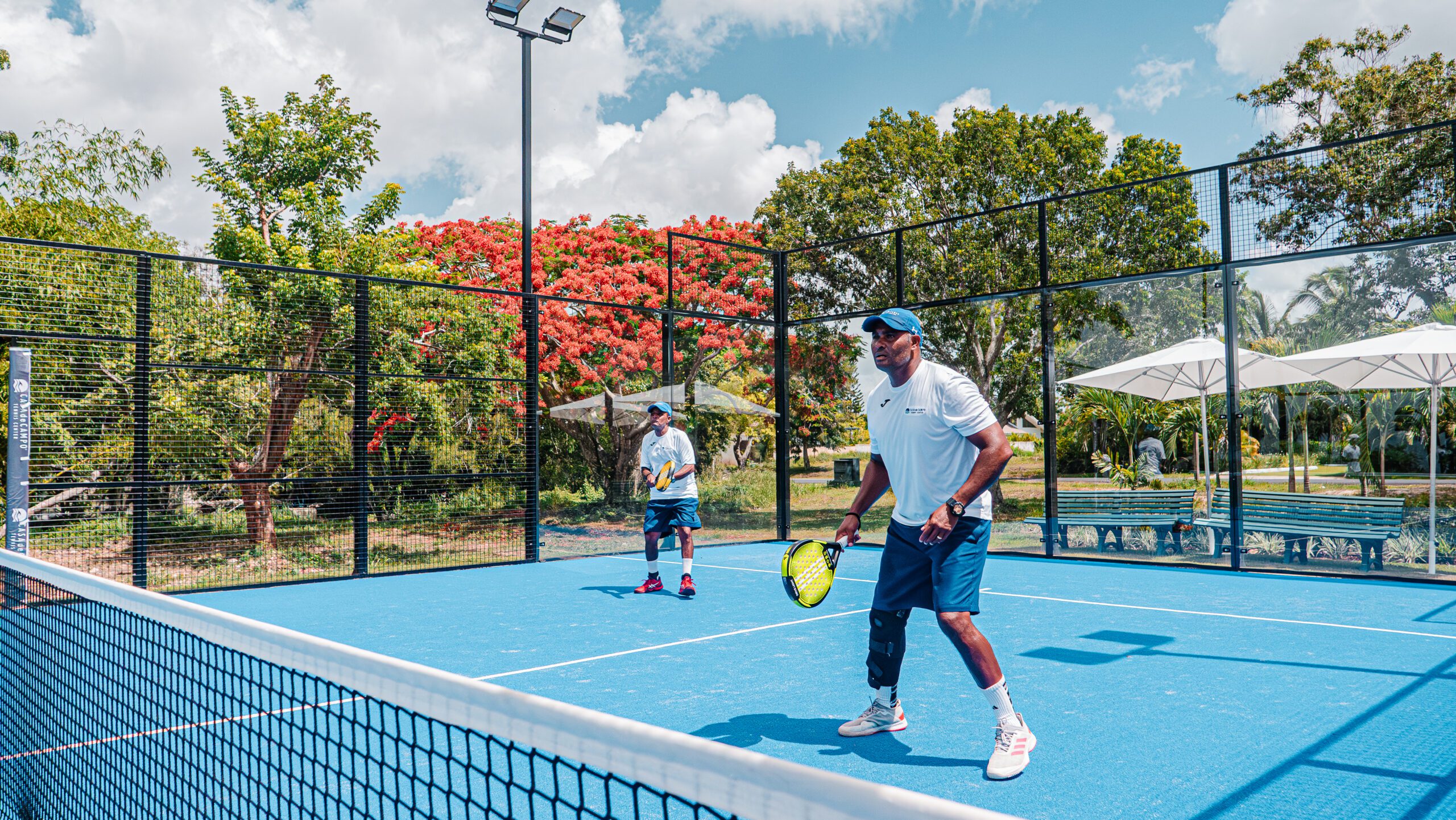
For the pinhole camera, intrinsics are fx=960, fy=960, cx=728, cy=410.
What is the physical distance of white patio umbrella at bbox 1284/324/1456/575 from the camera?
27.9ft

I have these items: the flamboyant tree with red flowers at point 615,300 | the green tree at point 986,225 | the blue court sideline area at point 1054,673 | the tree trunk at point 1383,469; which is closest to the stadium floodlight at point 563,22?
the flamboyant tree with red flowers at point 615,300

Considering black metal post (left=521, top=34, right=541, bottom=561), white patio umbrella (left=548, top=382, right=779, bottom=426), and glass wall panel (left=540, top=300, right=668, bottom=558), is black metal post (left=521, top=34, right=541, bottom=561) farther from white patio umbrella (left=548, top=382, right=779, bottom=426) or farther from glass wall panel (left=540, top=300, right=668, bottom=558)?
white patio umbrella (left=548, top=382, right=779, bottom=426)

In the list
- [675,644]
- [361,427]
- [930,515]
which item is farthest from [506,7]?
[930,515]

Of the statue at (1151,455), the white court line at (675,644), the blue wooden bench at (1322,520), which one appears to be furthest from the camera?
the statue at (1151,455)

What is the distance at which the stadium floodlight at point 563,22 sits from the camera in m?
10.6

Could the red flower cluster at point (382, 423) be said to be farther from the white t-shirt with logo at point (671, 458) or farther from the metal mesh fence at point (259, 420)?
the white t-shirt with logo at point (671, 458)

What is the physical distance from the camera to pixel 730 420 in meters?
13.0

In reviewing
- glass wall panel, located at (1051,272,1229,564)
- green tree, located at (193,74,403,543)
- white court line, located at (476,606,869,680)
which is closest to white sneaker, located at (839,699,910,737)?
white court line, located at (476,606,869,680)

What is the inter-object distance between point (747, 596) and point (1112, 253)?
26.0 ft

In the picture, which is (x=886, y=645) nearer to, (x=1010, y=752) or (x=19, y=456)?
(x=1010, y=752)

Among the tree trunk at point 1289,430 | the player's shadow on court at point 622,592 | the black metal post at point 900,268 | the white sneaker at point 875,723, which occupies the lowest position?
the player's shadow on court at point 622,592

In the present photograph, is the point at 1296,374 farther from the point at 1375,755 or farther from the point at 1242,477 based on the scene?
the point at 1375,755

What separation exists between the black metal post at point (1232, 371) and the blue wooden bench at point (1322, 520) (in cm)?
21

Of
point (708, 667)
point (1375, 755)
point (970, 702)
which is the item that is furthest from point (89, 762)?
point (1375, 755)
